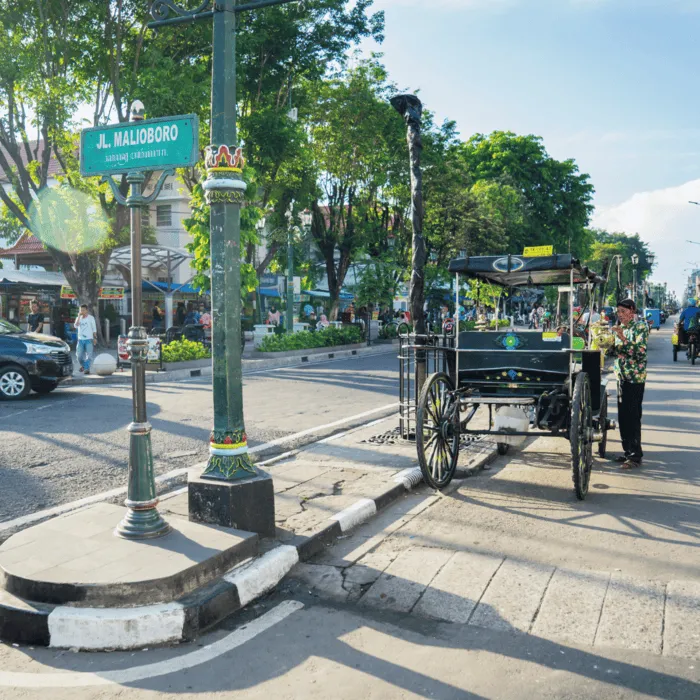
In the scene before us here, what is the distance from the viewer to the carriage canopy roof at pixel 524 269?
23.2 ft

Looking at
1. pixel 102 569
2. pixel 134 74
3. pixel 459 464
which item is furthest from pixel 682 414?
pixel 134 74

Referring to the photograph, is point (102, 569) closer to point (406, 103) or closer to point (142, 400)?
point (142, 400)

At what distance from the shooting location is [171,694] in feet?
10.4

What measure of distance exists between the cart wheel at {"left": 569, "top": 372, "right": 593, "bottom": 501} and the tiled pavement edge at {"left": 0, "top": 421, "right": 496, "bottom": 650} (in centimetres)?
134

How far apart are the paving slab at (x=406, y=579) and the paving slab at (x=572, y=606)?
0.72 metres

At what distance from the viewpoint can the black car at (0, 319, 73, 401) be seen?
12.8 m

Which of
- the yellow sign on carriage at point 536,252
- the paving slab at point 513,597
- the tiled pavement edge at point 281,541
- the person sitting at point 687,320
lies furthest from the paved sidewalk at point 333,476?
the person sitting at point 687,320

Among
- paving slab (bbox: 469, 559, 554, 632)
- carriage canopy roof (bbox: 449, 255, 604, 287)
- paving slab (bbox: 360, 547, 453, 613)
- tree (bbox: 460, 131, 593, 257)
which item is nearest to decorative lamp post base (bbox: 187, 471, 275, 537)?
paving slab (bbox: 360, 547, 453, 613)

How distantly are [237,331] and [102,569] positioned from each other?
1.78m

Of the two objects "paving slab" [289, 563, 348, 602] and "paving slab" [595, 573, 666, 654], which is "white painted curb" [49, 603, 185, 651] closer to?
"paving slab" [289, 563, 348, 602]

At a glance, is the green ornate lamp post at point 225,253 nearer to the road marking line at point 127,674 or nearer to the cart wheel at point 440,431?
the road marking line at point 127,674

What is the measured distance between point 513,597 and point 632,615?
25.2 inches

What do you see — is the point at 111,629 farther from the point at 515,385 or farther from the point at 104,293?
the point at 104,293

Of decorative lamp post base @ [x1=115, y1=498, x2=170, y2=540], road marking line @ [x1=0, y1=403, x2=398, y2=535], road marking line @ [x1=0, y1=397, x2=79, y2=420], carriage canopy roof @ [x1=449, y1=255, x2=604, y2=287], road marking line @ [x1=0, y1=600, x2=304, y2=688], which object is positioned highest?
carriage canopy roof @ [x1=449, y1=255, x2=604, y2=287]
